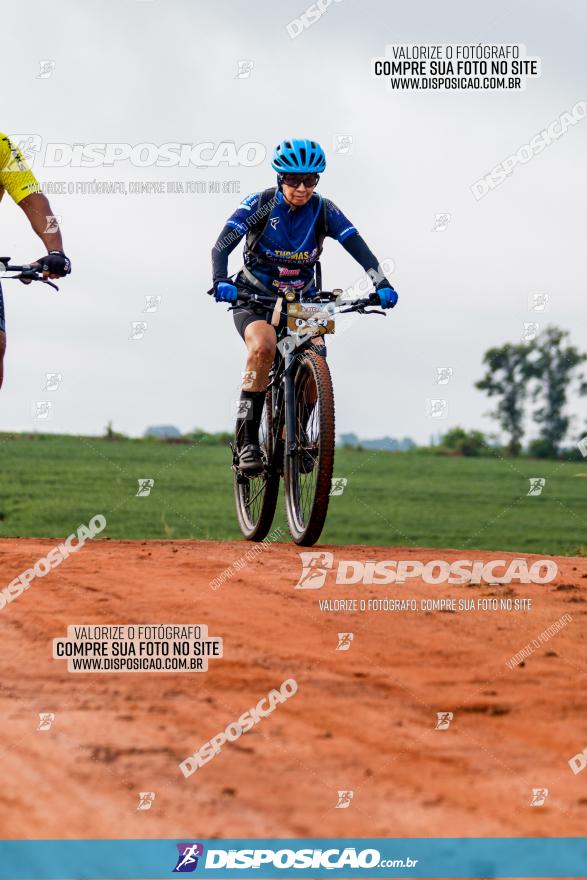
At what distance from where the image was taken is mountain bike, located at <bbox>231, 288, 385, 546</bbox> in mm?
8430

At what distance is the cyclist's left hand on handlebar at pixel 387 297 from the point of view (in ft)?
28.9

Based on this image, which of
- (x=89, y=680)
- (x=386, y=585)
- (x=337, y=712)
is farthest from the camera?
(x=386, y=585)

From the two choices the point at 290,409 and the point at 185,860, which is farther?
the point at 290,409

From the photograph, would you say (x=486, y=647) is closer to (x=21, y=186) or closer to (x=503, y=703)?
(x=503, y=703)

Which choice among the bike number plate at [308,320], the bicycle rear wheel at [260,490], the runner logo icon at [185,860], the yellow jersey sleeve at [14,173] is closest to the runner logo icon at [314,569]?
the bicycle rear wheel at [260,490]

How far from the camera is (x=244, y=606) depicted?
6699 mm

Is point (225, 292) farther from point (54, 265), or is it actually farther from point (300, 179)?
point (54, 265)

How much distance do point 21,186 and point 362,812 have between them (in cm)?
553

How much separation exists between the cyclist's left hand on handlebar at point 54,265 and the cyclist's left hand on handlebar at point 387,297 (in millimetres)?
2533

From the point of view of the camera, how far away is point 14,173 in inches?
324

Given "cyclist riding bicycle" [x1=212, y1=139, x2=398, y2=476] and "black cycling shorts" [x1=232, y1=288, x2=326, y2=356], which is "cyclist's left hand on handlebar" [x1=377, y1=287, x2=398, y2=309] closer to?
"cyclist riding bicycle" [x1=212, y1=139, x2=398, y2=476]

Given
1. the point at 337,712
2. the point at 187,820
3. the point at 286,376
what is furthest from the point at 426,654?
the point at 286,376

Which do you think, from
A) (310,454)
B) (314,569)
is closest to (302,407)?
(310,454)

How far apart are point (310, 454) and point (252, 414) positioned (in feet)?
3.44
